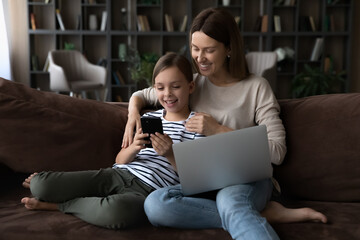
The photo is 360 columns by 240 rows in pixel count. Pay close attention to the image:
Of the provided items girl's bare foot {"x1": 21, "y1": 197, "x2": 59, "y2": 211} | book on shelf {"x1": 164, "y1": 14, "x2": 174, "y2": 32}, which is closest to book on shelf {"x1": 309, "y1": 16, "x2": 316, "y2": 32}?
book on shelf {"x1": 164, "y1": 14, "x2": 174, "y2": 32}

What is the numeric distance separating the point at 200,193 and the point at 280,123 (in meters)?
0.45

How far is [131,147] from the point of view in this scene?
5.17 feet

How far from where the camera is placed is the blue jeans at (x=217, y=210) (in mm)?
1233

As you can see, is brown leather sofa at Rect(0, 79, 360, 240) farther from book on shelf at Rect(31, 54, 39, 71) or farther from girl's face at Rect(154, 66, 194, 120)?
book on shelf at Rect(31, 54, 39, 71)

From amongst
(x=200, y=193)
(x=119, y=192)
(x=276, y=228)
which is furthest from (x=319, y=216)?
(x=119, y=192)

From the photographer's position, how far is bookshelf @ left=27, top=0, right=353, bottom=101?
20.6 ft

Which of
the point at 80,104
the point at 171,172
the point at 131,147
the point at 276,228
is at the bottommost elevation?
the point at 276,228

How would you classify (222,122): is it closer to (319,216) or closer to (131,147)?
(131,147)

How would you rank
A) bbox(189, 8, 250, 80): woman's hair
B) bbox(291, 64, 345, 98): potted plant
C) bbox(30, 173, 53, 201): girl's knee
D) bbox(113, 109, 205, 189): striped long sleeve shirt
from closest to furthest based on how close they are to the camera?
bbox(30, 173, 53, 201): girl's knee < bbox(113, 109, 205, 189): striped long sleeve shirt < bbox(189, 8, 250, 80): woman's hair < bbox(291, 64, 345, 98): potted plant

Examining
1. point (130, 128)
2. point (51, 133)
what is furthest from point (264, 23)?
point (51, 133)

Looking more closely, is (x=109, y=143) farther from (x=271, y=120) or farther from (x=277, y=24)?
(x=277, y=24)

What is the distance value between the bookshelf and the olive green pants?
16.0 feet

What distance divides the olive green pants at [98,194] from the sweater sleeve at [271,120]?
51cm

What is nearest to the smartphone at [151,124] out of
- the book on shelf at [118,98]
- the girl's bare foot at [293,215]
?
the girl's bare foot at [293,215]
